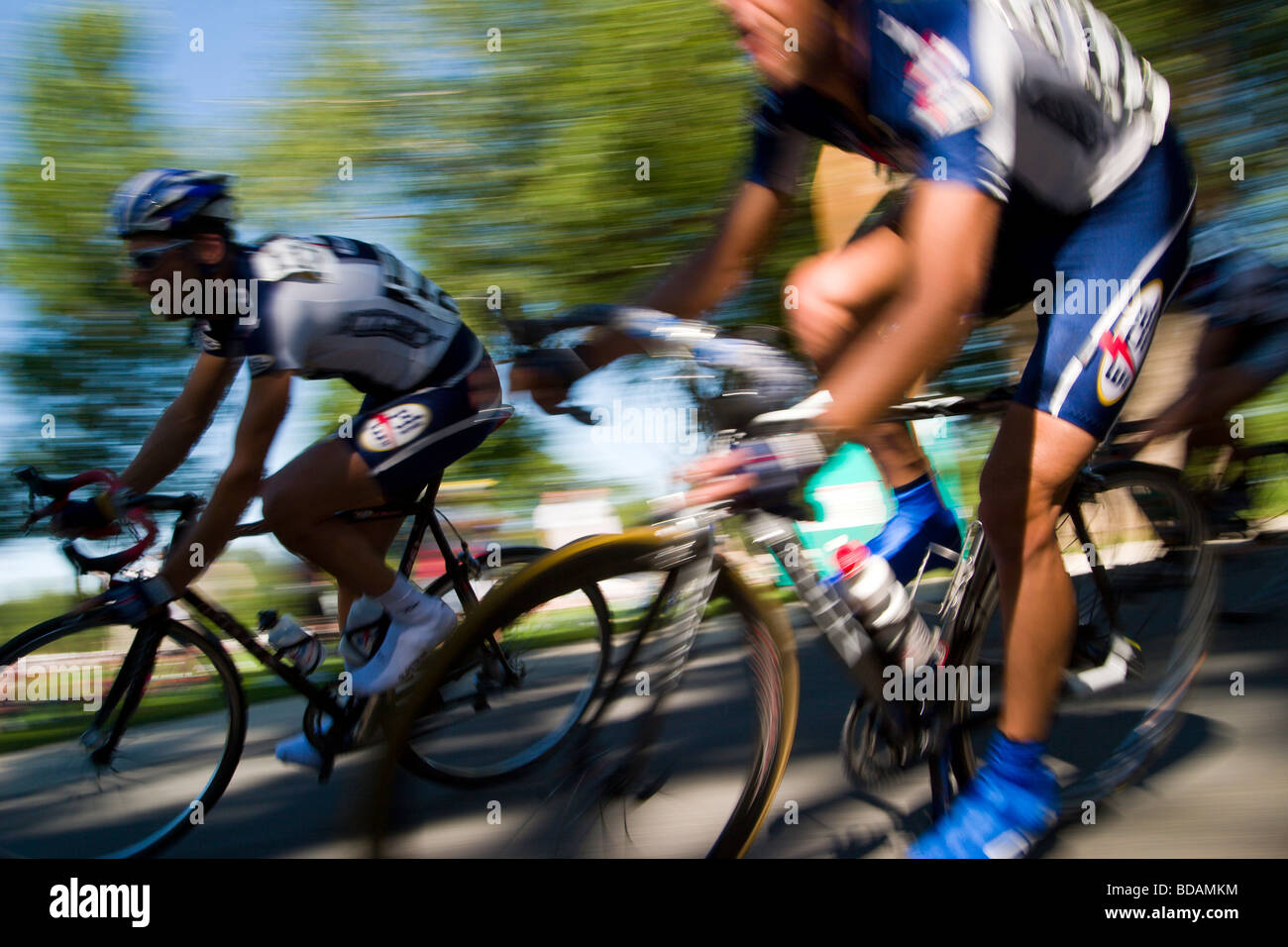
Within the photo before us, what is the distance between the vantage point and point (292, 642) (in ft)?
9.36

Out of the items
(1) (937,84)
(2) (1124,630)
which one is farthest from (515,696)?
(1) (937,84)

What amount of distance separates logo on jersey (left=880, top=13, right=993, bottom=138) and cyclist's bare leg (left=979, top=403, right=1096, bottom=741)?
23.5 inches

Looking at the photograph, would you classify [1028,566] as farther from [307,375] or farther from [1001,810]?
[307,375]

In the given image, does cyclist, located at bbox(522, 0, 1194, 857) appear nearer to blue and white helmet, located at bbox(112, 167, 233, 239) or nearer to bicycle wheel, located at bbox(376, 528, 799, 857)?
bicycle wheel, located at bbox(376, 528, 799, 857)

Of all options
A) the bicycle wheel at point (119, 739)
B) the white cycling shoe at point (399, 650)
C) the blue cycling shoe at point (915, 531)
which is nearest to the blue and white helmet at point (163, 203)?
the bicycle wheel at point (119, 739)

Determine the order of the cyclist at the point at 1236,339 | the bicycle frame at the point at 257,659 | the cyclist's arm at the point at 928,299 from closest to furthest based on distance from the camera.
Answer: the cyclist's arm at the point at 928,299 → the bicycle frame at the point at 257,659 → the cyclist at the point at 1236,339

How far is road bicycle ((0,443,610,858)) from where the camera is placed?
2.67 metres

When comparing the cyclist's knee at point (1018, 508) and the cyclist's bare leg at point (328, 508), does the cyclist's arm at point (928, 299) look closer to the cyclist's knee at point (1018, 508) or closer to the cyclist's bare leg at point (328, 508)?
the cyclist's knee at point (1018, 508)

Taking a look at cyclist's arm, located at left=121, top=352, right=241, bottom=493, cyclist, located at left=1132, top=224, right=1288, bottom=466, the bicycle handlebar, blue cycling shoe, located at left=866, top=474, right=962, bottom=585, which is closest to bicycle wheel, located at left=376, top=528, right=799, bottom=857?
blue cycling shoe, located at left=866, top=474, right=962, bottom=585

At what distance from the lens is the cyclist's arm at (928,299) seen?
5.44 feet

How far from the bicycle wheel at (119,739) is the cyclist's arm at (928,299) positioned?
2.08 metres

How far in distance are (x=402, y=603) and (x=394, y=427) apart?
491 mm
